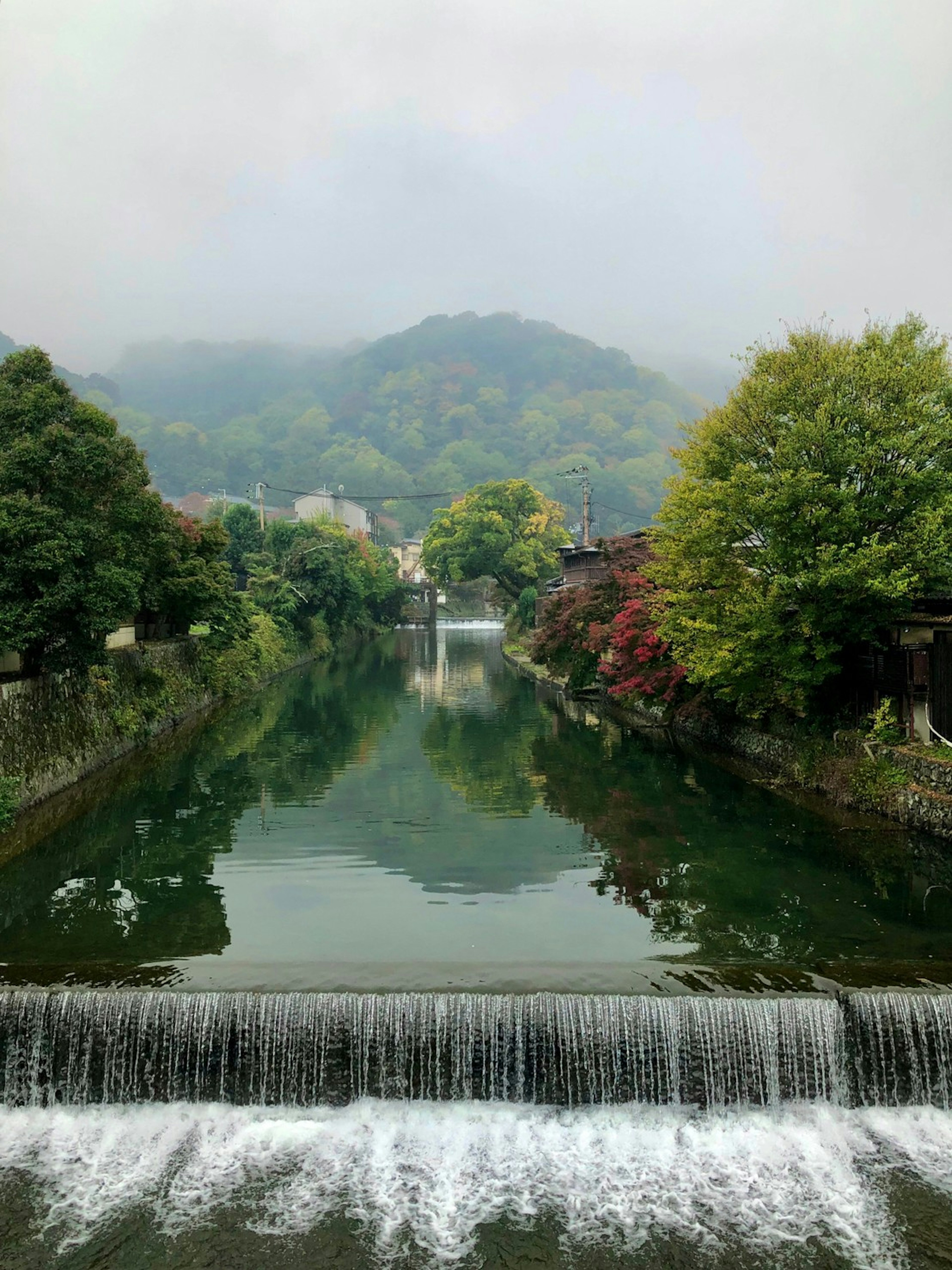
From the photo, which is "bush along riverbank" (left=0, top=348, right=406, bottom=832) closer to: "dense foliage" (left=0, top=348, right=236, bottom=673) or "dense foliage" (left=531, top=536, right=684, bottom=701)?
"dense foliage" (left=0, top=348, right=236, bottom=673)

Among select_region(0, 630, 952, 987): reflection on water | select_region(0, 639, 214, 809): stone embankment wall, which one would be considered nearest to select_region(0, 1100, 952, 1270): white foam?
select_region(0, 630, 952, 987): reflection on water

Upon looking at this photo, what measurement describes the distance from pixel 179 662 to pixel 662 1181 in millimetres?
28301

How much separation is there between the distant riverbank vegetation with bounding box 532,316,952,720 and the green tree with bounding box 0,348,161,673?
13.5 meters

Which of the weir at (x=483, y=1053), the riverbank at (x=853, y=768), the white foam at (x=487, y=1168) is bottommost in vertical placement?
the white foam at (x=487, y=1168)

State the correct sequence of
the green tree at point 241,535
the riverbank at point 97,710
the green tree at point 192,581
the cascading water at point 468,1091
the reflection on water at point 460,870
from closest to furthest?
the cascading water at point 468,1091 → the reflection on water at point 460,870 → the riverbank at point 97,710 → the green tree at point 192,581 → the green tree at point 241,535

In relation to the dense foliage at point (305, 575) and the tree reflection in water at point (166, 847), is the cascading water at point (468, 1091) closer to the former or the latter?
the tree reflection in water at point (166, 847)

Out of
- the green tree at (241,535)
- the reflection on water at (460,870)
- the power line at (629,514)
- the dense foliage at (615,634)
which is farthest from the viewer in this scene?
the power line at (629,514)

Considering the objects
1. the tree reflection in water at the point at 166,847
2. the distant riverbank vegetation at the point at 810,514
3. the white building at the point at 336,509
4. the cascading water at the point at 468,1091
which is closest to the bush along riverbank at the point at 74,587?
the tree reflection in water at the point at 166,847

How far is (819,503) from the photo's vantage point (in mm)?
18969

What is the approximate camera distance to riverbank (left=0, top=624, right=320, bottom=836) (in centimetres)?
1891

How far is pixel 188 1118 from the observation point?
33.6ft

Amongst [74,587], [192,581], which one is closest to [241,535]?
[192,581]

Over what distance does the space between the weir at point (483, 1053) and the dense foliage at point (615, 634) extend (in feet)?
46.9

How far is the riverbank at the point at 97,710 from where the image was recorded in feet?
62.0
